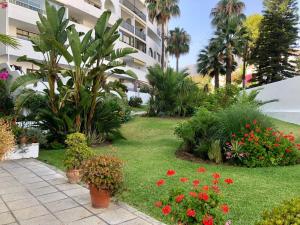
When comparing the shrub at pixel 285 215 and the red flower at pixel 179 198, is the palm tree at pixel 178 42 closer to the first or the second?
the red flower at pixel 179 198

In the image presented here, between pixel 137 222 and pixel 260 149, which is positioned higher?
pixel 260 149

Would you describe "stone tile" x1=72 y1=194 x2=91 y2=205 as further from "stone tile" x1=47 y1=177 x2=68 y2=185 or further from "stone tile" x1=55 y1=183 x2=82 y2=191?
"stone tile" x1=47 y1=177 x2=68 y2=185

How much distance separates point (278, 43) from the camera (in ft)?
120

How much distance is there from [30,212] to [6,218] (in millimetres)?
354

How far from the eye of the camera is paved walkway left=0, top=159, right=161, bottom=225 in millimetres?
4352

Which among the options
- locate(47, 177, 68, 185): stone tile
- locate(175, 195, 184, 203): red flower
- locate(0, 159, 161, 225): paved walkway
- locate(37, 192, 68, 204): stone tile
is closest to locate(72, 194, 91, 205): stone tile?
locate(0, 159, 161, 225): paved walkway

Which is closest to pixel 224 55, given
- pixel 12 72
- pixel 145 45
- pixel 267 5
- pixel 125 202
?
pixel 267 5

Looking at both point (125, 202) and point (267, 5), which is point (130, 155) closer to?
point (125, 202)

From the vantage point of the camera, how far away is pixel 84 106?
10.5 m

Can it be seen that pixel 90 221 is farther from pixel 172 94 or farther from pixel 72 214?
pixel 172 94

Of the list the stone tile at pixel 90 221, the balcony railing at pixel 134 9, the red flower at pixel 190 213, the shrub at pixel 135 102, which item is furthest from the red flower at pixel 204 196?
the balcony railing at pixel 134 9

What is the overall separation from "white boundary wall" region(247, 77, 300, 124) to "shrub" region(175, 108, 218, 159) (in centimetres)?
640

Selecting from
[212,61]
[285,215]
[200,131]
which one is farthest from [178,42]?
[285,215]

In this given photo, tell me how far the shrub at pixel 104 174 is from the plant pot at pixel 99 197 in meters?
0.07
